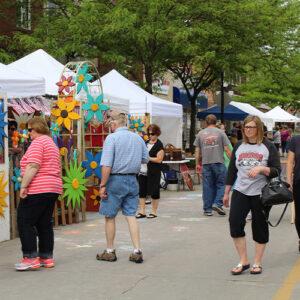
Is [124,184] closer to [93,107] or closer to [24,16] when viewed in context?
[93,107]

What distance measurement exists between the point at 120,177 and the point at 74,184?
3151 mm

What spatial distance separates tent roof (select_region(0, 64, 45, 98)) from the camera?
877cm

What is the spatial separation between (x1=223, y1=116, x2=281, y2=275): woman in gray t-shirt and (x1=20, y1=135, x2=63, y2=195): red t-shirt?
201 centimetres

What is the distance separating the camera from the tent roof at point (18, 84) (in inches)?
345

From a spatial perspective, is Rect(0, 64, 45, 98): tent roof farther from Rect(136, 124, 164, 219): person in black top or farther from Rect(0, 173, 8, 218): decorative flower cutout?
Rect(136, 124, 164, 219): person in black top

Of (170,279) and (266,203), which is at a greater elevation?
(266,203)

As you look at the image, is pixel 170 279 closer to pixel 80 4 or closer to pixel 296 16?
pixel 80 4

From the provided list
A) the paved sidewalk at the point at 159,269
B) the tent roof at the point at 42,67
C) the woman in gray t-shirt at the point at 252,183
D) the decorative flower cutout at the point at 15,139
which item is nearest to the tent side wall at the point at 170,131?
the tent roof at the point at 42,67

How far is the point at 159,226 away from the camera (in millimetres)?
9992

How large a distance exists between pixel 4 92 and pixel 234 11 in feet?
43.6

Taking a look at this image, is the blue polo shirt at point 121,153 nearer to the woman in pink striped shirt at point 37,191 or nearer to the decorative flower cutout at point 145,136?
the woman in pink striped shirt at point 37,191

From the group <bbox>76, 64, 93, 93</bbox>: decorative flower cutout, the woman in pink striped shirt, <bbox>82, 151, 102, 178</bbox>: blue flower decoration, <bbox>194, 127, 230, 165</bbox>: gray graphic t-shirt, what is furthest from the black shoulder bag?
<bbox>76, 64, 93, 93</bbox>: decorative flower cutout

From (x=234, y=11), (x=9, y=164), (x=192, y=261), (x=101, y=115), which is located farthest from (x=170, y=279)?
(x=234, y=11)

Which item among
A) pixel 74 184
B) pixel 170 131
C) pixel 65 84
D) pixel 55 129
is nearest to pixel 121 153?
pixel 74 184
